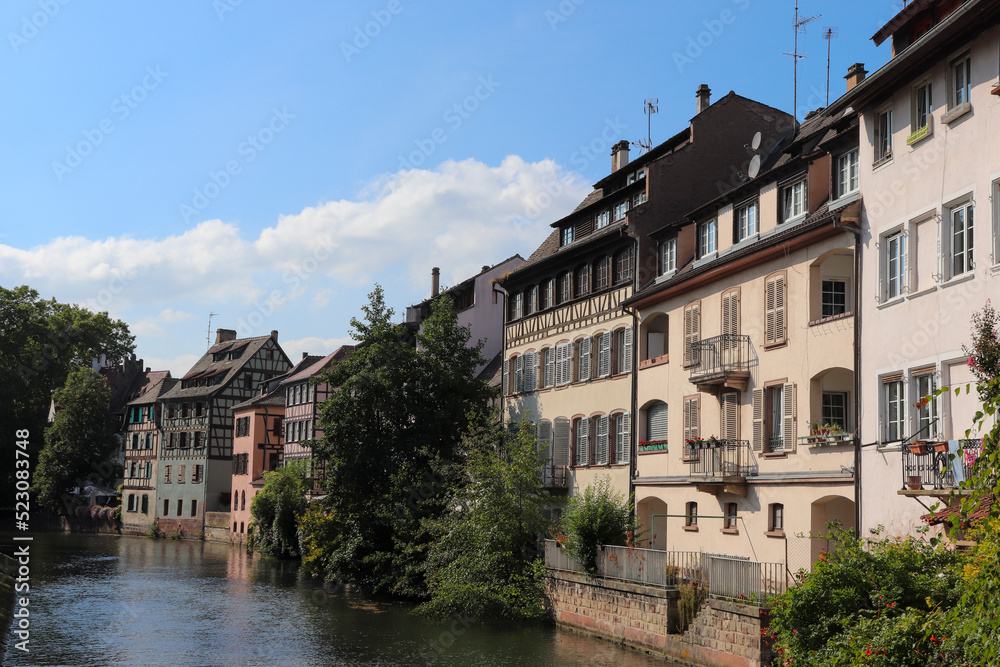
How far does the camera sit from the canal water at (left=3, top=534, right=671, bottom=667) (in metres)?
22.2

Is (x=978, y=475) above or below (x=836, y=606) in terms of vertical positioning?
above

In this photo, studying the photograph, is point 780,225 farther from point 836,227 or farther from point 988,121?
point 988,121

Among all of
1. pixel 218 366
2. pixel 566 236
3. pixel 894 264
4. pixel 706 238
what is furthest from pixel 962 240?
pixel 218 366

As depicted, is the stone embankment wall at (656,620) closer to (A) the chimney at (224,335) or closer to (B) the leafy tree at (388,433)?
(B) the leafy tree at (388,433)

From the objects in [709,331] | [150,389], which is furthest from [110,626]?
[150,389]

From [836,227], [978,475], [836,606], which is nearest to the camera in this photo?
[978,475]

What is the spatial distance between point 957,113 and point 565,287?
57.7ft

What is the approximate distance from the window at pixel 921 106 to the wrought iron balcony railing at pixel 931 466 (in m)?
5.69

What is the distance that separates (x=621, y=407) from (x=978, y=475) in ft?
73.4

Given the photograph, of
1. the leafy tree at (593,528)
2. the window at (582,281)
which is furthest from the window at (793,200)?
the window at (582,281)

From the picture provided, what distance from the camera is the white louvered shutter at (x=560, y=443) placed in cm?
3272

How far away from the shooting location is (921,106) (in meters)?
18.5

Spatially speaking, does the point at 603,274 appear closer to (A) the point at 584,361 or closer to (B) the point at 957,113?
(A) the point at 584,361

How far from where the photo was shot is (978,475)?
24.7 ft
